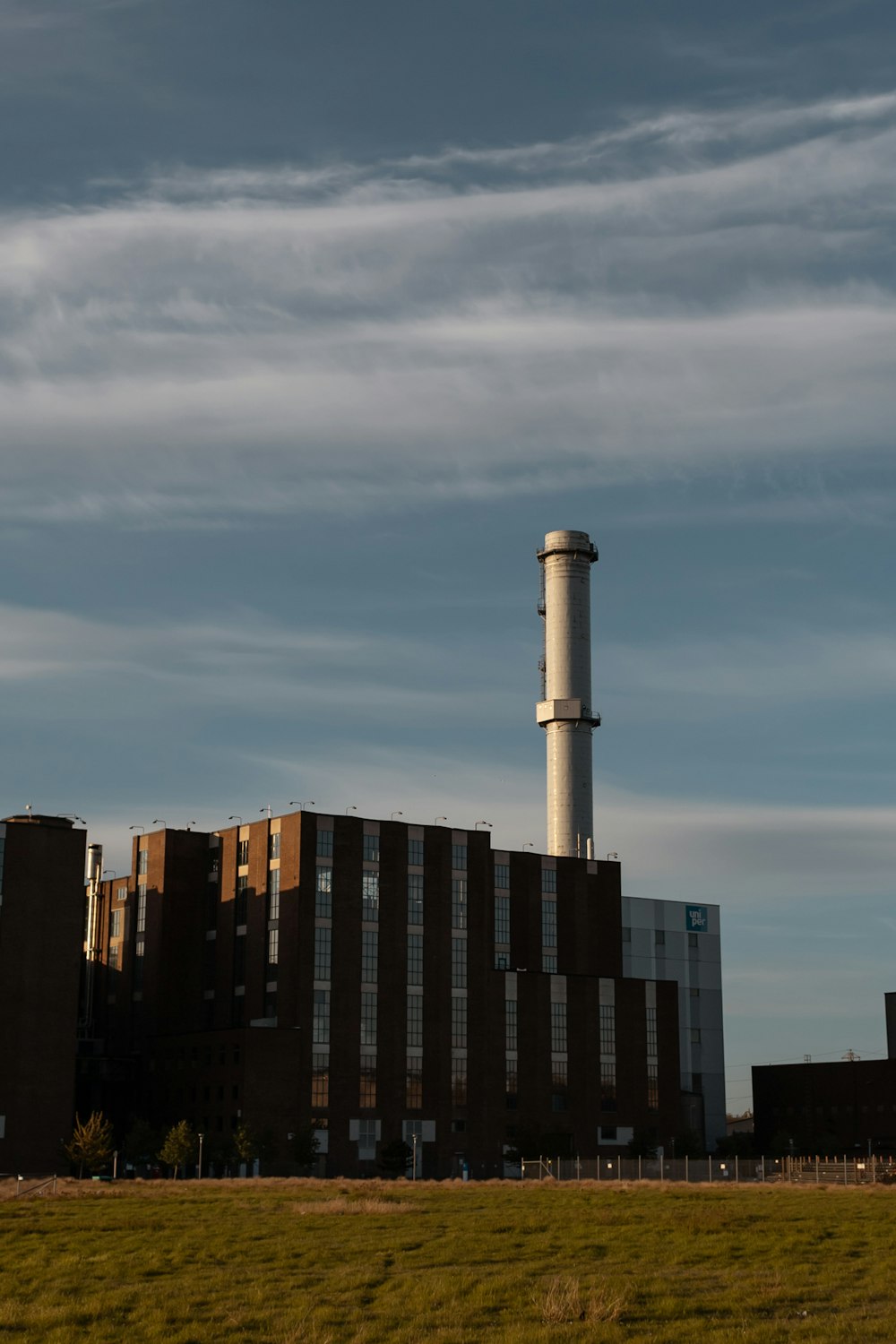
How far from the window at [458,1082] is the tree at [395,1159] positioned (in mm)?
6951

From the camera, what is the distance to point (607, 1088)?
447 feet

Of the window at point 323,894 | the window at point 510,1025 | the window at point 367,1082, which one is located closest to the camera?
the window at point 367,1082

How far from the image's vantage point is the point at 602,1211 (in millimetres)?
58188

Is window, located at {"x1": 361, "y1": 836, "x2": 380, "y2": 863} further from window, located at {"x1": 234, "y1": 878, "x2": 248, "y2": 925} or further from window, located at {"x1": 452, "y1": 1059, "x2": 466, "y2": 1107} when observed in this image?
window, located at {"x1": 452, "y1": 1059, "x2": 466, "y2": 1107}

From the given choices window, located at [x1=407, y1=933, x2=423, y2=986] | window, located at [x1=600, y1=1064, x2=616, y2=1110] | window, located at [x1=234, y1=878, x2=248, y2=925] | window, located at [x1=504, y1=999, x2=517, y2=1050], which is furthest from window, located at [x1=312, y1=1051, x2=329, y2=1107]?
window, located at [x1=600, y1=1064, x2=616, y2=1110]

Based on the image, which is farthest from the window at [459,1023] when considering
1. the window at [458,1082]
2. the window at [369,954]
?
the window at [369,954]

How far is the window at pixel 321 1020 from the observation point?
4882 inches

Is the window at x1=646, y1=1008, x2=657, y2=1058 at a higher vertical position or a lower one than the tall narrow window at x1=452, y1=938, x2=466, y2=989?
lower

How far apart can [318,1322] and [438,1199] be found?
40.7 metres

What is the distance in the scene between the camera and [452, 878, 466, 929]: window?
5266 inches

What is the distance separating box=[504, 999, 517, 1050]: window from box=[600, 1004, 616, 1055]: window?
8.14 meters

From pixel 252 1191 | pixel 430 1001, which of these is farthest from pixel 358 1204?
pixel 430 1001

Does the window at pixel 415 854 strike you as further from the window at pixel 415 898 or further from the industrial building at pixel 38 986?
the industrial building at pixel 38 986

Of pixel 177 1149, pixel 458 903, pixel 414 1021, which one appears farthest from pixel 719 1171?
pixel 177 1149
